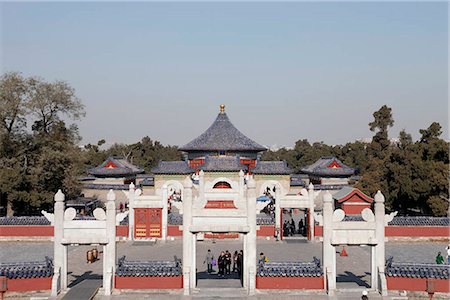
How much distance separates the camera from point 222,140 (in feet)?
185

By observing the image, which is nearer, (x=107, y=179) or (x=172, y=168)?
(x=172, y=168)

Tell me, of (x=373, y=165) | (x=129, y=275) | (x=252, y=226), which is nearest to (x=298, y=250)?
(x=252, y=226)

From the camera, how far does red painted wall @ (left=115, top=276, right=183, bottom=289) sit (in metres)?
19.8

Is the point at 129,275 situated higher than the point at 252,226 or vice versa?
the point at 252,226

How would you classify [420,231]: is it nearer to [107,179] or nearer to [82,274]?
[82,274]

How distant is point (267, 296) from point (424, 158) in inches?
939

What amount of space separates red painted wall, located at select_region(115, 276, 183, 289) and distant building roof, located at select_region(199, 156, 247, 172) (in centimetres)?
2870

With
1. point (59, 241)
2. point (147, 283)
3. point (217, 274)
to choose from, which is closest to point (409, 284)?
point (217, 274)

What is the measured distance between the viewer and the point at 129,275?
19828 mm

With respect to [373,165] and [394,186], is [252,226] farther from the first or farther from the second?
[373,165]

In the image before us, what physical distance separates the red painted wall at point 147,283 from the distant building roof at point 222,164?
2870cm

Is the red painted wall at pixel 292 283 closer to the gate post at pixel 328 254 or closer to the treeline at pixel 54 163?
the gate post at pixel 328 254

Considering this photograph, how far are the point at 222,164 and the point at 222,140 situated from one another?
723cm

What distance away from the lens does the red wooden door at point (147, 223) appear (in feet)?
110
